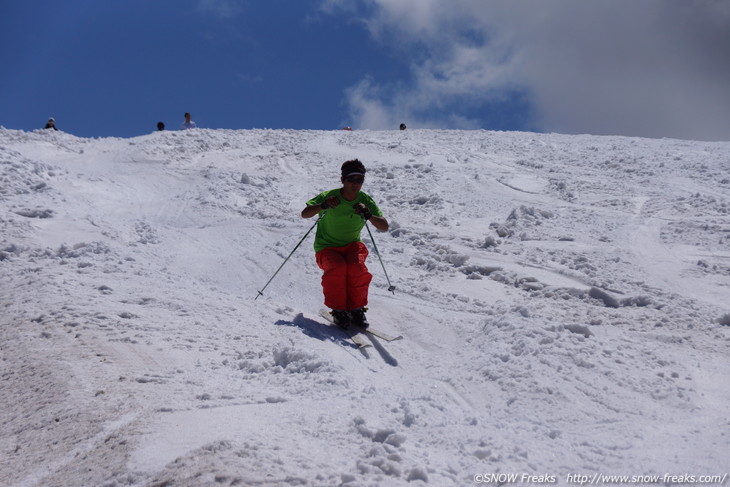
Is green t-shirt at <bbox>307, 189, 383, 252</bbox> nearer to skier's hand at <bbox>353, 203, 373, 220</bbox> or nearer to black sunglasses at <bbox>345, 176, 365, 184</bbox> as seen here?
skier's hand at <bbox>353, 203, 373, 220</bbox>

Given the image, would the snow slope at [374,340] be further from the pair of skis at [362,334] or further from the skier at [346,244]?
the skier at [346,244]

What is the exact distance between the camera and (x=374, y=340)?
6234 mm

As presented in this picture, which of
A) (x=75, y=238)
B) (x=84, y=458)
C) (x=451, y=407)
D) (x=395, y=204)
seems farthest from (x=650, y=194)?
(x=84, y=458)

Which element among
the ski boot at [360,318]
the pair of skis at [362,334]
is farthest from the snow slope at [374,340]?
the ski boot at [360,318]

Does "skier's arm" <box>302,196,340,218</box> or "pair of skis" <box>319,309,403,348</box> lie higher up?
"skier's arm" <box>302,196,340,218</box>

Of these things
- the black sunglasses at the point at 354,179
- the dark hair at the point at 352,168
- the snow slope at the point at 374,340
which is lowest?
the snow slope at the point at 374,340

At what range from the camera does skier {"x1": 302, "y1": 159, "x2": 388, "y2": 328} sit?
252 inches

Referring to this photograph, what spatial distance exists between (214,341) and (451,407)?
2.19 m

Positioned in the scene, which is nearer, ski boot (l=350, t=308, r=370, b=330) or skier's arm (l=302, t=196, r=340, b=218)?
skier's arm (l=302, t=196, r=340, b=218)

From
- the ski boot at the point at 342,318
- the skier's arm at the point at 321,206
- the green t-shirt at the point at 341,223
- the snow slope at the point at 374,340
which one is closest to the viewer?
the snow slope at the point at 374,340

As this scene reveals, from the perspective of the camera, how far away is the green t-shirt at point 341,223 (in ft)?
21.7

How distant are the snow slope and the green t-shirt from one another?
88 centimetres

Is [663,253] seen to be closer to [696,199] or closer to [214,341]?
[696,199]

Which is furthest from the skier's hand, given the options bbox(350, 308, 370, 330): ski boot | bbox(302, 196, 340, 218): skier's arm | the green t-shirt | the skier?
bbox(350, 308, 370, 330): ski boot
